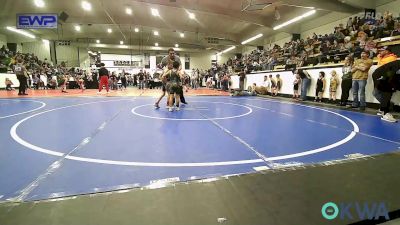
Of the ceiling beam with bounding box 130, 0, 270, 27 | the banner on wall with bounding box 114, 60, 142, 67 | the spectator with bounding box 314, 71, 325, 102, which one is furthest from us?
the banner on wall with bounding box 114, 60, 142, 67

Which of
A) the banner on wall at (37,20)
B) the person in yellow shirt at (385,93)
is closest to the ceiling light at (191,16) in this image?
the banner on wall at (37,20)

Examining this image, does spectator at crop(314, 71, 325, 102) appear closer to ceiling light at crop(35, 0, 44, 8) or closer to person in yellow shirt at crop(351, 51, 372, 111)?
person in yellow shirt at crop(351, 51, 372, 111)

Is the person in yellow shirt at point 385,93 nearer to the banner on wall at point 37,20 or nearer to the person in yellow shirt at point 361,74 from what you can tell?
the person in yellow shirt at point 361,74

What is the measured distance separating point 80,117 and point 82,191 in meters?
4.13

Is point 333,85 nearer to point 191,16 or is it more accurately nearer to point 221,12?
point 221,12

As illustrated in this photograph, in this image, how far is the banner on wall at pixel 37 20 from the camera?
537 inches

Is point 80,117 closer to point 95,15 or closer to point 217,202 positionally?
point 217,202

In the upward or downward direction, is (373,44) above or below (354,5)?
below

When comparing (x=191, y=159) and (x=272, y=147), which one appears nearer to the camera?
(x=191, y=159)

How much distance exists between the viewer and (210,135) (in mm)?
4152

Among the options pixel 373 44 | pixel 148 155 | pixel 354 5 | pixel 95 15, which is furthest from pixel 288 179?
pixel 95 15

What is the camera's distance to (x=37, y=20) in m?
14.0

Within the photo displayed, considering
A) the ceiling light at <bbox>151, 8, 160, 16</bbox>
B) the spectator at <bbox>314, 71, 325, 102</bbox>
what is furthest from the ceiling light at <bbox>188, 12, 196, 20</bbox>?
the spectator at <bbox>314, 71, 325, 102</bbox>

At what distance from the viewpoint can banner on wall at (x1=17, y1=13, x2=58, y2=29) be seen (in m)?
13.6
